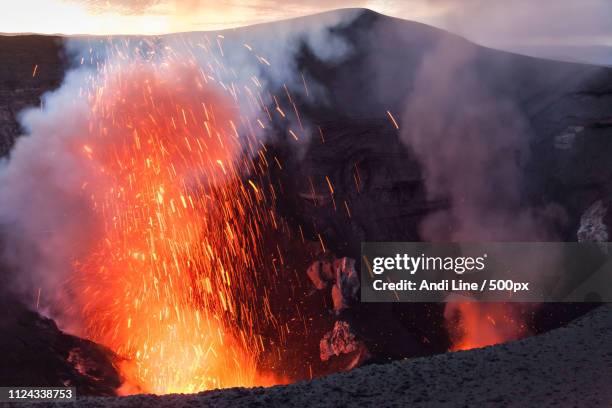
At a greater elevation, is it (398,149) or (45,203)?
(398,149)

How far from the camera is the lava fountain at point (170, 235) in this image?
10.8 meters

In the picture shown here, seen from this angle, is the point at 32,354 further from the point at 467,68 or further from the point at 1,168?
the point at 467,68

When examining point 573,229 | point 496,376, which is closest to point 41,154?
point 496,376

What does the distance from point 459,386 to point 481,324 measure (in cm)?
491

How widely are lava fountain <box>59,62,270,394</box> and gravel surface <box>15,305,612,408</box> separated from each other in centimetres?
378

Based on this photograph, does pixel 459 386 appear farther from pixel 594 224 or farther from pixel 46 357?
pixel 594 224

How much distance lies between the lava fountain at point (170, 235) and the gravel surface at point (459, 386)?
3.78 meters

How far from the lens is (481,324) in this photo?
1131cm

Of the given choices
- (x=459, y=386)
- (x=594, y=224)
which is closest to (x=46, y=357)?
(x=459, y=386)

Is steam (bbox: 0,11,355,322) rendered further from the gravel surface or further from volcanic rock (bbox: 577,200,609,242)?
volcanic rock (bbox: 577,200,609,242)

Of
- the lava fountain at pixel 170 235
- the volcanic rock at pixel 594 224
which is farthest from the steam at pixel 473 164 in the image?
the lava fountain at pixel 170 235

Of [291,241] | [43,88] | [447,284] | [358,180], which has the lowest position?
[447,284]

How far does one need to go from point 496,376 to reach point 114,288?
6893 mm

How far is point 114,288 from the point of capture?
1094 centimetres
